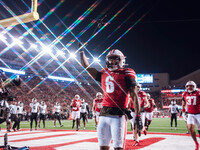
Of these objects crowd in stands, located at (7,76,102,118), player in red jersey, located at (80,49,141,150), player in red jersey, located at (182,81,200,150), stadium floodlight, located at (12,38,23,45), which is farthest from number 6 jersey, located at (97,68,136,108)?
stadium floodlight, located at (12,38,23,45)

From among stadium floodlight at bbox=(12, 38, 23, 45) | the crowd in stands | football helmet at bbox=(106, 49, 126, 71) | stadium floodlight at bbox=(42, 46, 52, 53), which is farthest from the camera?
stadium floodlight at bbox=(42, 46, 52, 53)

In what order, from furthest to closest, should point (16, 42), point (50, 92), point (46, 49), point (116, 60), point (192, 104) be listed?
point (46, 49)
point (16, 42)
point (50, 92)
point (192, 104)
point (116, 60)

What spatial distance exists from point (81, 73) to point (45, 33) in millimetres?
18696

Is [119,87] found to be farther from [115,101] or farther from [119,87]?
[115,101]

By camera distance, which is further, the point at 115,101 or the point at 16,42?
the point at 16,42

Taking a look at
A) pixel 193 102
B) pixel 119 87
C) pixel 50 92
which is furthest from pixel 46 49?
pixel 119 87

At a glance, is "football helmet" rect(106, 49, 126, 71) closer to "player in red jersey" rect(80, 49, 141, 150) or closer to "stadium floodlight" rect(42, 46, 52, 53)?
"player in red jersey" rect(80, 49, 141, 150)

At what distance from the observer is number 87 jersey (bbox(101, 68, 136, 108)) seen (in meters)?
3.32

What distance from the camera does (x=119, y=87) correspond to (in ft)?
11.0

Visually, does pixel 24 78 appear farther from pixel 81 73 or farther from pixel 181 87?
pixel 181 87

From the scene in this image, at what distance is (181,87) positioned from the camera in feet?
191

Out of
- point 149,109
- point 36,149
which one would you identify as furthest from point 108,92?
point 149,109

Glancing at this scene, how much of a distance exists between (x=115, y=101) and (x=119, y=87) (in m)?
0.23

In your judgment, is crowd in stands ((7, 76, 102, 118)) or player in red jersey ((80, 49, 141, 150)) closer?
player in red jersey ((80, 49, 141, 150))
